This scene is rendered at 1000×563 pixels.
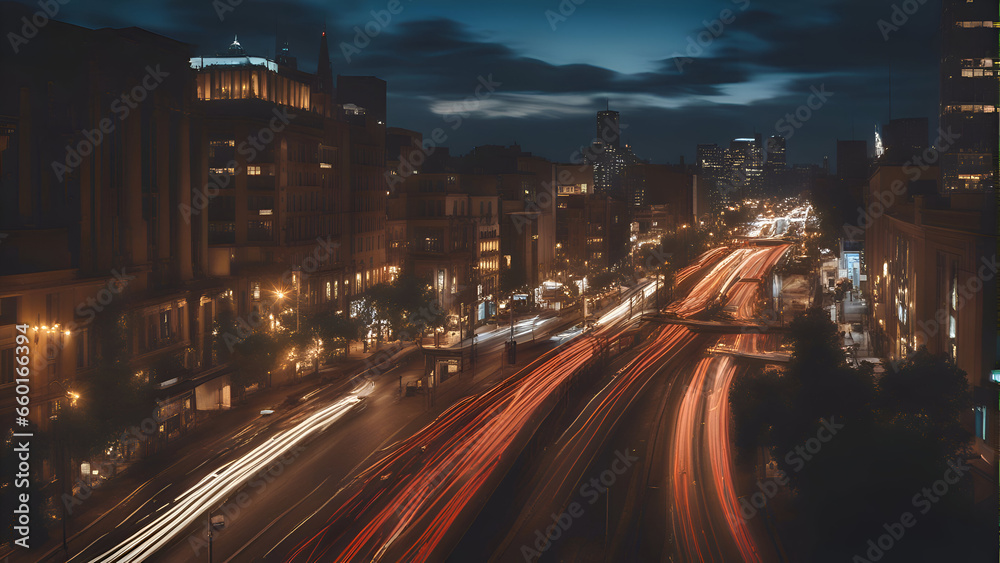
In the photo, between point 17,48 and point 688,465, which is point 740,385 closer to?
point 688,465

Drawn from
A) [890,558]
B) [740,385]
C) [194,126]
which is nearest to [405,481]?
[740,385]

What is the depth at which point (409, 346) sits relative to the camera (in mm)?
60719

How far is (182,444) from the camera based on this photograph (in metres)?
35.1

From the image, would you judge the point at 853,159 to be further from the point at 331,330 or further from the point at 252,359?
the point at 252,359

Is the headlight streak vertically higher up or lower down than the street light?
lower down

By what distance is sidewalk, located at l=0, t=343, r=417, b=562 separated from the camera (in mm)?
25641

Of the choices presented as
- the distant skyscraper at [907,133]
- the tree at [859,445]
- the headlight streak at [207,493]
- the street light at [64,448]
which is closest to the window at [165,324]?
the headlight streak at [207,493]

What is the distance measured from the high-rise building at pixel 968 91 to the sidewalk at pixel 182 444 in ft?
A: 230

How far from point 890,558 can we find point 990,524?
3.95 metres

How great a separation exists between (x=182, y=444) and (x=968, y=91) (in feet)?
313

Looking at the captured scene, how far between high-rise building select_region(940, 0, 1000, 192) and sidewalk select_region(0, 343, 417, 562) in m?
70.2

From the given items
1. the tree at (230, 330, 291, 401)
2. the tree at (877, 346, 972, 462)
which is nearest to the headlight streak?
the tree at (230, 330, 291, 401)

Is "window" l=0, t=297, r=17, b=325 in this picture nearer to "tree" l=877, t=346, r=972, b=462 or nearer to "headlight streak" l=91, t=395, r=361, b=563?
"headlight streak" l=91, t=395, r=361, b=563

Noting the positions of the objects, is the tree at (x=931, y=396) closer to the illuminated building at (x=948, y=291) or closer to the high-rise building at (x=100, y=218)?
the illuminated building at (x=948, y=291)
